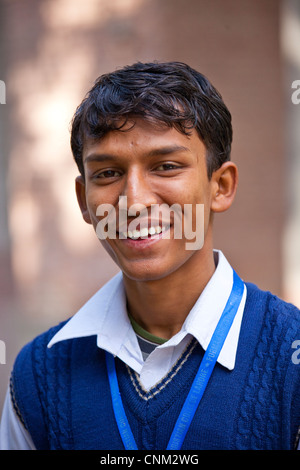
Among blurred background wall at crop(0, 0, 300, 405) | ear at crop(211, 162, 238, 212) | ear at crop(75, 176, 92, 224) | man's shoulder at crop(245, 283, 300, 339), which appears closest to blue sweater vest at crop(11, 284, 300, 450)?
man's shoulder at crop(245, 283, 300, 339)

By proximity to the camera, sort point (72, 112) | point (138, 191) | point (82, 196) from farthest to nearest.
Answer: point (72, 112), point (82, 196), point (138, 191)

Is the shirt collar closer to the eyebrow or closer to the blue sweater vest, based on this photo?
the blue sweater vest

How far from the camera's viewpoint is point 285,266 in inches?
143

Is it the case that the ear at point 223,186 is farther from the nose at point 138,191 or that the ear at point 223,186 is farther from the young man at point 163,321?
the nose at point 138,191

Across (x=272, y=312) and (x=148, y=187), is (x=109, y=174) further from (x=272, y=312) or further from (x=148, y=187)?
(x=272, y=312)

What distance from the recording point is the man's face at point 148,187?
1.78 m

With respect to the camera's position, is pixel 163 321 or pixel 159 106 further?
pixel 163 321

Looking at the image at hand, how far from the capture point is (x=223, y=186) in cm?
206

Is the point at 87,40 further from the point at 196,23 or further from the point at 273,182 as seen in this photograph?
the point at 273,182

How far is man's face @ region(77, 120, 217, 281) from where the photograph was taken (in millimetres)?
1779

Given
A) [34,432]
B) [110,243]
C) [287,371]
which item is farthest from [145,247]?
[34,432]

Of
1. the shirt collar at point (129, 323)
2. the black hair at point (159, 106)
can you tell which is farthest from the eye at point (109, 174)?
the shirt collar at point (129, 323)

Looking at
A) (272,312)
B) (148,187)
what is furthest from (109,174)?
(272,312)

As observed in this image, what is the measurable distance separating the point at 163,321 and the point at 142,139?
618mm
